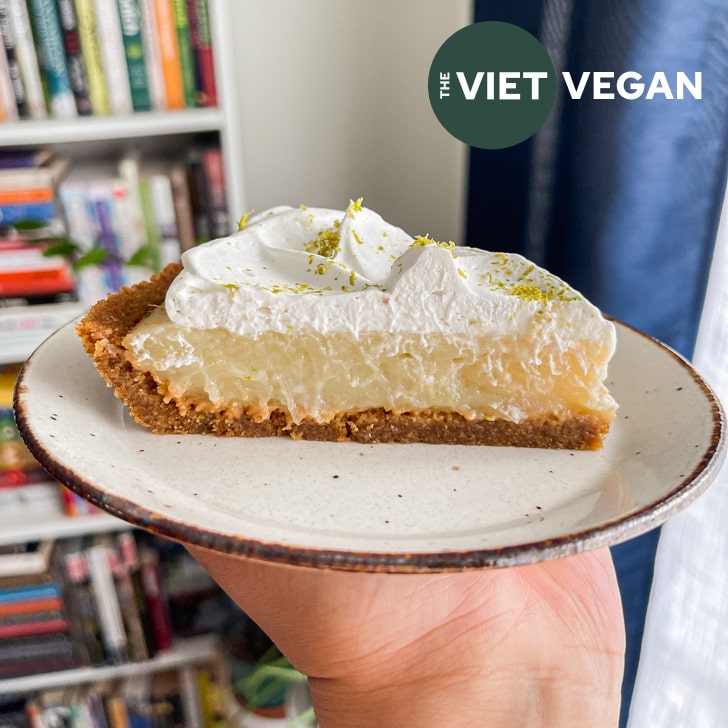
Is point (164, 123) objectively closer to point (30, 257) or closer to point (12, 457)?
point (30, 257)

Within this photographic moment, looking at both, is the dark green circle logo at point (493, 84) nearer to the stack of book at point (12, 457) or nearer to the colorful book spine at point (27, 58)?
the colorful book spine at point (27, 58)

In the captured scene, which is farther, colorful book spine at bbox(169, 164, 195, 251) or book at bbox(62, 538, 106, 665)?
book at bbox(62, 538, 106, 665)

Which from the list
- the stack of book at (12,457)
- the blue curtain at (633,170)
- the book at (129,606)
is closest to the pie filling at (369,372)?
the blue curtain at (633,170)

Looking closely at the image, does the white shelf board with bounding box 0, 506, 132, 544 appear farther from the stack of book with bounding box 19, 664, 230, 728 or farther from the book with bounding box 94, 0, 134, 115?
the book with bounding box 94, 0, 134, 115

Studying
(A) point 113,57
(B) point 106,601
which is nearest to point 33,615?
(B) point 106,601

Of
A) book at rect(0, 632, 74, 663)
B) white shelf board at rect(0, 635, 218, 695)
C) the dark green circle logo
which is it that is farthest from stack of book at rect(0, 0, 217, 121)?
white shelf board at rect(0, 635, 218, 695)

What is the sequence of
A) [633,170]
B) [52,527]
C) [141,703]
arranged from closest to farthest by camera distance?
[633,170] → [52,527] → [141,703]
